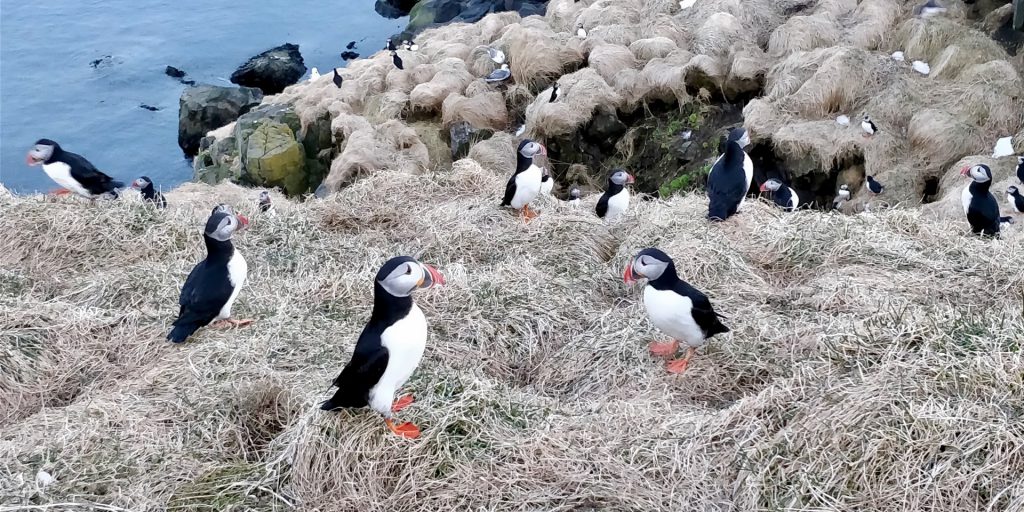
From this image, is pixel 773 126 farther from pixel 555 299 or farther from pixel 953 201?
pixel 555 299

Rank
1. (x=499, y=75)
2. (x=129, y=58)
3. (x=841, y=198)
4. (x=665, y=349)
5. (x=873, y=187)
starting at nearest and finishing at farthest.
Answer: (x=665, y=349) → (x=873, y=187) → (x=841, y=198) → (x=499, y=75) → (x=129, y=58)

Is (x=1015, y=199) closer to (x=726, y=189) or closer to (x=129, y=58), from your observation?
(x=726, y=189)

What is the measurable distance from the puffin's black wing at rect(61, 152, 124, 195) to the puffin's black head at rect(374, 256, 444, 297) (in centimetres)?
459

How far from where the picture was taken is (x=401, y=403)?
3850 mm

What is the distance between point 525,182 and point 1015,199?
495cm

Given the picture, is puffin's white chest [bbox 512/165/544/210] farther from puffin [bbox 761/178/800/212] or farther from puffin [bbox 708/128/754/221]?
puffin [bbox 761/178/800/212]

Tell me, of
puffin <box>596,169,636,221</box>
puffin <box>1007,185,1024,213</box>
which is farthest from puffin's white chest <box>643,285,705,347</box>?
puffin <box>1007,185,1024,213</box>

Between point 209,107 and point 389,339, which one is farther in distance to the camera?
point 209,107

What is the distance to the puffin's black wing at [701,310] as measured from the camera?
415 cm

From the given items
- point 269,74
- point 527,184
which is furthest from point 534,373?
point 269,74

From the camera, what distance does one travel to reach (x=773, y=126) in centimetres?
1019

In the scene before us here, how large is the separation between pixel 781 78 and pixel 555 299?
6991 millimetres

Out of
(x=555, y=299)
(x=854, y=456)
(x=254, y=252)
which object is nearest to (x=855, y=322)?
(x=854, y=456)

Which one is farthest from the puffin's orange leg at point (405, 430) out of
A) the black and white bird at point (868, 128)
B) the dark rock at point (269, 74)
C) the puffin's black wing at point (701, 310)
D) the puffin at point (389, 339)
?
the dark rock at point (269, 74)
